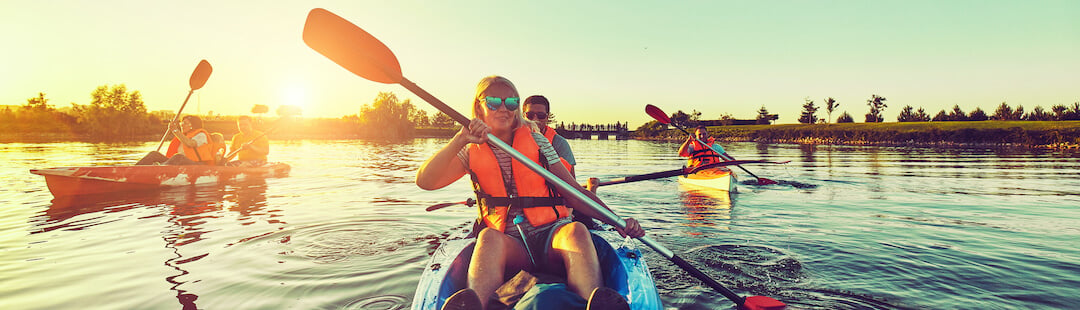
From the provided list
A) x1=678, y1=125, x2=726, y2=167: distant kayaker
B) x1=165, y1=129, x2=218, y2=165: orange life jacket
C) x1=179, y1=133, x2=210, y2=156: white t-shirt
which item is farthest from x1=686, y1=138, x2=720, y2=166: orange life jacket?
x1=179, y1=133, x2=210, y2=156: white t-shirt

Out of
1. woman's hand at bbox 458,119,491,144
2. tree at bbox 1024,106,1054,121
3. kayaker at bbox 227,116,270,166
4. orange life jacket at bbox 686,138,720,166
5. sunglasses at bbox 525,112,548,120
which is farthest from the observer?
tree at bbox 1024,106,1054,121

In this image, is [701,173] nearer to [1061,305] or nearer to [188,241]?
[1061,305]

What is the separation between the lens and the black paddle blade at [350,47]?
3398mm

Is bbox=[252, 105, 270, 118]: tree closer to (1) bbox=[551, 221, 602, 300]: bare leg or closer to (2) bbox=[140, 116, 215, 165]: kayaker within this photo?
(2) bbox=[140, 116, 215, 165]: kayaker

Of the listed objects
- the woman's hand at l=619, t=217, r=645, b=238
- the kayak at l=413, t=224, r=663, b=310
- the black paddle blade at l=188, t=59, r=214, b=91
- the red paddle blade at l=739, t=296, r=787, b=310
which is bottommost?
the red paddle blade at l=739, t=296, r=787, b=310

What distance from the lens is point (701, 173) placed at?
12234 mm

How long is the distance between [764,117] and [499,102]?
351ft

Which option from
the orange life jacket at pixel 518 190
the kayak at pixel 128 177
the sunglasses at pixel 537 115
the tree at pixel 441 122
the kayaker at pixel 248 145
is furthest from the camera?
the tree at pixel 441 122

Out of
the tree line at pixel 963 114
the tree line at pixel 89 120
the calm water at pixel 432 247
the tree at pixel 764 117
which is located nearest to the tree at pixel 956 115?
the tree line at pixel 963 114

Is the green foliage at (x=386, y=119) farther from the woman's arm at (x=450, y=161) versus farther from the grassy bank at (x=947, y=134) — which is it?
the woman's arm at (x=450, y=161)

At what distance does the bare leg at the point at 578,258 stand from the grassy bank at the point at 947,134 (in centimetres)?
5042

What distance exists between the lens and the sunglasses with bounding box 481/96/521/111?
3.01m

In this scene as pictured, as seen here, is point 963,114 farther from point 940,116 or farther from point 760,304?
point 760,304

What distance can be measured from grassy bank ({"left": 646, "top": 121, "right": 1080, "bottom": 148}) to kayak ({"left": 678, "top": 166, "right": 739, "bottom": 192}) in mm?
41591
